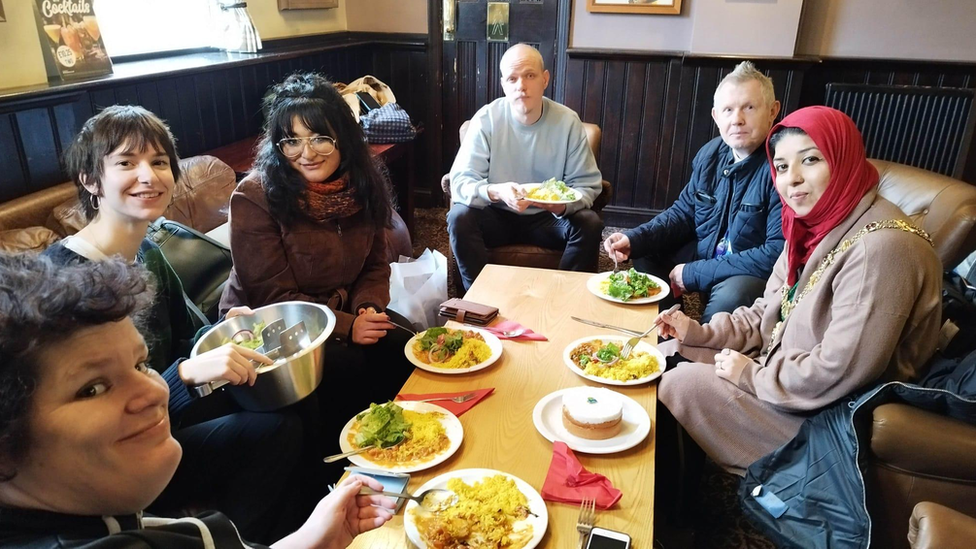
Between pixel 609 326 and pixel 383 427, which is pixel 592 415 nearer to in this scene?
pixel 383 427

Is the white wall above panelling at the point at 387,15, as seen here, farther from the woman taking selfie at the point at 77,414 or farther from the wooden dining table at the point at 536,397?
the woman taking selfie at the point at 77,414

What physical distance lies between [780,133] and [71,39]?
2.40 meters

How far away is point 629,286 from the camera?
2.14 m

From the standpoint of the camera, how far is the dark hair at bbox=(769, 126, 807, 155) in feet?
5.46

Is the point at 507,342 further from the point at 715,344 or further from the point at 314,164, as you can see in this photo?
the point at 314,164

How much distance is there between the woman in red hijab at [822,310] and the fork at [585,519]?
21.5 inches

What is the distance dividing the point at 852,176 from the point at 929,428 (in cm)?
60

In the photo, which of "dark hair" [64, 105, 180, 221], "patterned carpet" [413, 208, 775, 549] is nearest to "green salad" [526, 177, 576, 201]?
"patterned carpet" [413, 208, 775, 549]

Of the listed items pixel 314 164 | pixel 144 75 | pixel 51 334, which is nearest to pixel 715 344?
pixel 314 164

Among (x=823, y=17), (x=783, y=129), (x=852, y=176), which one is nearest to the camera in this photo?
(x=852, y=176)

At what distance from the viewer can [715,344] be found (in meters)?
1.92

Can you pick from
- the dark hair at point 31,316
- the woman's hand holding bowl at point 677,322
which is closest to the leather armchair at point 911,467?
the woman's hand holding bowl at point 677,322

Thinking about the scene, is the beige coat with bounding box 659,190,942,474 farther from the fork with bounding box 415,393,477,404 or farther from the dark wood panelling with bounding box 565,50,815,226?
the dark wood panelling with bounding box 565,50,815,226

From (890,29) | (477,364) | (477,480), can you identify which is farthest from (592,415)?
(890,29)
